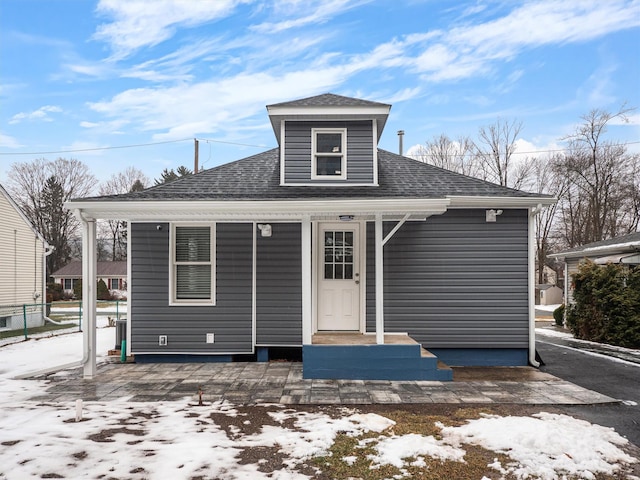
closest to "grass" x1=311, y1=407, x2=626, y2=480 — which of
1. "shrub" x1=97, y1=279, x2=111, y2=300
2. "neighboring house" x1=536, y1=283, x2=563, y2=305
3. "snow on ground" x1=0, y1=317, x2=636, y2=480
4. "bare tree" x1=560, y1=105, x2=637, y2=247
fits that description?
"snow on ground" x1=0, y1=317, x2=636, y2=480

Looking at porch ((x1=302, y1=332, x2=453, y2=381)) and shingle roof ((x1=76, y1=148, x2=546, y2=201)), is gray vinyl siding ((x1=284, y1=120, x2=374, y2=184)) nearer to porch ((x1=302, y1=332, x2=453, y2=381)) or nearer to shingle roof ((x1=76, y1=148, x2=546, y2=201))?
shingle roof ((x1=76, y1=148, x2=546, y2=201))

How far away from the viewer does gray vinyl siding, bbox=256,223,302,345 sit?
6.96 metres

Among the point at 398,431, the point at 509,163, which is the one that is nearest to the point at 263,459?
the point at 398,431

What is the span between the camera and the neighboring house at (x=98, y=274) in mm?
31047

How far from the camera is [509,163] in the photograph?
2372 cm

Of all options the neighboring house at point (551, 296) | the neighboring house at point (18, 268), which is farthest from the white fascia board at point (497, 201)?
the neighboring house at point (551, 296)

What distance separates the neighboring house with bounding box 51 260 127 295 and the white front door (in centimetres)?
2788

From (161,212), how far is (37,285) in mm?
13409

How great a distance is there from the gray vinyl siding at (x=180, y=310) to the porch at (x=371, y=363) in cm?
162

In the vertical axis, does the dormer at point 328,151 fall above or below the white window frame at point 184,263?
above

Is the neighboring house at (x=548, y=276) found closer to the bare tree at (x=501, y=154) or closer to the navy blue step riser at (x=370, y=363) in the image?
the bare tree at (x=501, y=154)

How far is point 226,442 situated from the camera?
142 inches

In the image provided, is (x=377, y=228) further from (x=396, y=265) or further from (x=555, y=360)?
(x=555, y=360)

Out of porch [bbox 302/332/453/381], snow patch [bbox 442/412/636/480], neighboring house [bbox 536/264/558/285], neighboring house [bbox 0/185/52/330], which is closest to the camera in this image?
snow patch [bbox 442/412/636/480]
